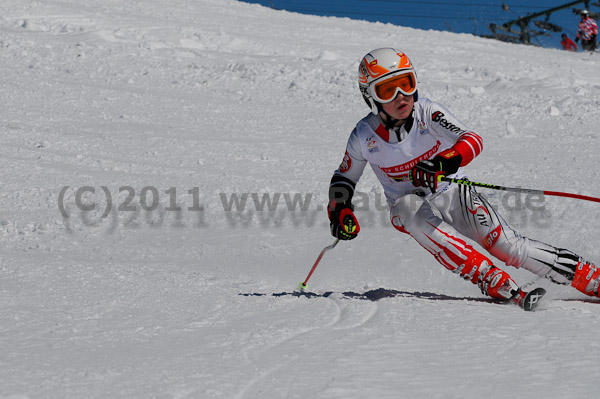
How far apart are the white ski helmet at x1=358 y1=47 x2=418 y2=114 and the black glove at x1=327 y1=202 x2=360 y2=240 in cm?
77

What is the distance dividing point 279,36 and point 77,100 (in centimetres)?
644

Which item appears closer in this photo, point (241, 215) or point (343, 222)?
point (343, 222)

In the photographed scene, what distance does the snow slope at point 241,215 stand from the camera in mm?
2898

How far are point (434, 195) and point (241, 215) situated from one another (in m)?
3.41

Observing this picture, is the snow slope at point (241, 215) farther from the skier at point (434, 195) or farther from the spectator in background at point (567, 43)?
the spectator in background at point (567, 43)

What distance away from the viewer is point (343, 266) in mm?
6188

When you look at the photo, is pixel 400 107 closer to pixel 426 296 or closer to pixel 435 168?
pixel 435 168

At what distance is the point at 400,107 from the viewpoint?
4566 millimetres

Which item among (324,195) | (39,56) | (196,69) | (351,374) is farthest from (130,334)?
(39,56)

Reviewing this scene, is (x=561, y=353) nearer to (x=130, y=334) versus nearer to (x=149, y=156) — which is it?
(x=130, y=334)

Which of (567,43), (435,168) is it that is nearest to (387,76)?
(435,168)

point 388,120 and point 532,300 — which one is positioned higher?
point 388,120

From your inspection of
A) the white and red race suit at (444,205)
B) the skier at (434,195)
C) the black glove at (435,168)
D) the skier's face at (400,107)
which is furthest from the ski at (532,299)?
the skier's face at (400,107)

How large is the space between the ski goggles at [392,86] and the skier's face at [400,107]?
0.09 feet
